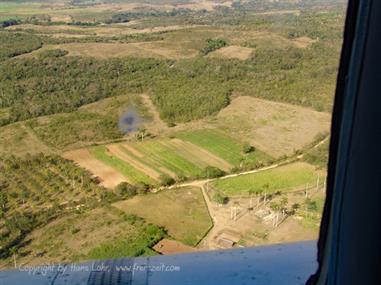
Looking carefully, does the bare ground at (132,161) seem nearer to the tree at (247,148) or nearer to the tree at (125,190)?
the tree at (125,190)

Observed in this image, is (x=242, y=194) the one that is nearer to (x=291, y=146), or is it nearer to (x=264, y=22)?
(x=291, y=146)

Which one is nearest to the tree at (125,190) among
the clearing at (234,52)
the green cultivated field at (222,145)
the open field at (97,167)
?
the open field at (97,167)

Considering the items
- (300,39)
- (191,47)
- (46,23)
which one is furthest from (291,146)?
(46,23)

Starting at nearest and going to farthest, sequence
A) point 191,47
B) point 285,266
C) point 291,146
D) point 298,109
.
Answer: point 285,266, point 291,146, point 298,109, point 191,47

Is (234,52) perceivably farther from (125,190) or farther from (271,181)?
(125,190)

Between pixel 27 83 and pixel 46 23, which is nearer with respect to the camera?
pixel 27 83

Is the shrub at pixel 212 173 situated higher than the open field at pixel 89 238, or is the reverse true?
the open field at pixel 89 238

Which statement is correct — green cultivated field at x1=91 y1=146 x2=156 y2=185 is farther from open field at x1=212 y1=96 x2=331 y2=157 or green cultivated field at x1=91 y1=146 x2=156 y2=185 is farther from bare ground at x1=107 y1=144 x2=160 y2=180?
open field at x1=212 y1=96 x2=331 y2=157
